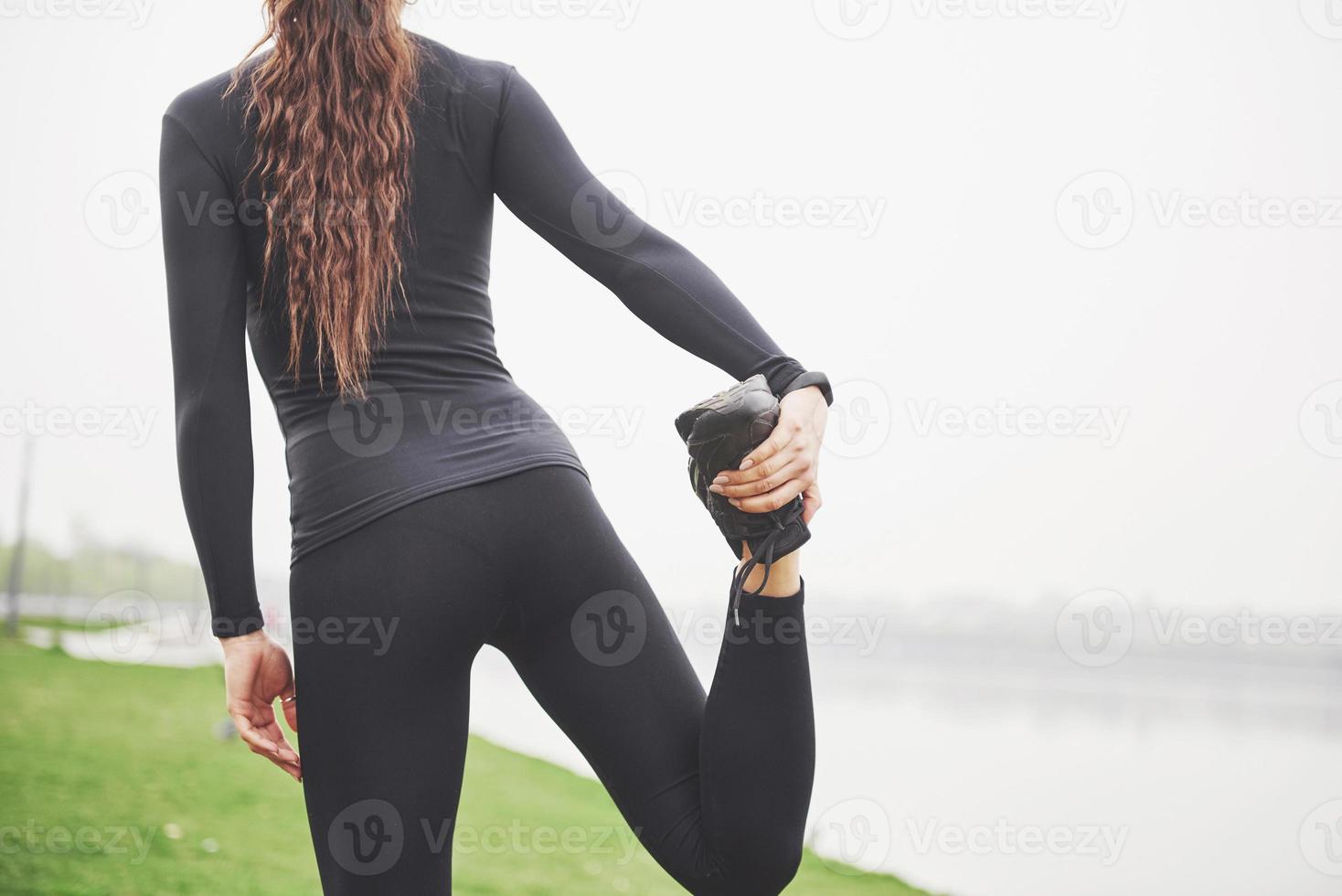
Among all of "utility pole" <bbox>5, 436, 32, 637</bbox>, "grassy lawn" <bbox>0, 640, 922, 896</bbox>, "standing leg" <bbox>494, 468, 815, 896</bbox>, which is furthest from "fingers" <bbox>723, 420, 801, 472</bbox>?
"utility pole" <bbox>5, 436, 32, 637</bbox>

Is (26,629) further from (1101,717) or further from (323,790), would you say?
(1101,717)

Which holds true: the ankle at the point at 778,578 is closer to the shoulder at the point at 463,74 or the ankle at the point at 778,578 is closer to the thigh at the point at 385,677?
the thigh at the point at 385,677

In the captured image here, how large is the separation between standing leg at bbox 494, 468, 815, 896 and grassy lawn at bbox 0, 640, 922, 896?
2607 millimetres

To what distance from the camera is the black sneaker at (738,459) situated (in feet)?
2.45

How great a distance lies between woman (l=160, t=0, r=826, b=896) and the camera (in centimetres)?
81

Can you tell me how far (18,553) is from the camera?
29.1ft

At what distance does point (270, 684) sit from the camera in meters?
0.89

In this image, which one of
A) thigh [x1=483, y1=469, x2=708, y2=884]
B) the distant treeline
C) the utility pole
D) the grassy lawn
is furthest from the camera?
the distant treeline

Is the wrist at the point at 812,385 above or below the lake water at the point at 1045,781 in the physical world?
above

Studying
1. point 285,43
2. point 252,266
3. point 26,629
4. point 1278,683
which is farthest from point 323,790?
point 1278,683

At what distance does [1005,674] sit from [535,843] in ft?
56.4

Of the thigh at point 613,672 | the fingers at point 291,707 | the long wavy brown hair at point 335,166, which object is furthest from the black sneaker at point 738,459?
the fingers at point 291,707

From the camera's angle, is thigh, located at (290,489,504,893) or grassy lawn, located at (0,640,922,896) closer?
thigh, located at (290,489,504,893)

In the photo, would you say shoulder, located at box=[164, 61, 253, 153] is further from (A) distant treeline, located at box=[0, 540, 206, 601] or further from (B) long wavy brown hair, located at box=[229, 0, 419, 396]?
(A) distant treeline, located at box=[0, 540, 206, 601]
